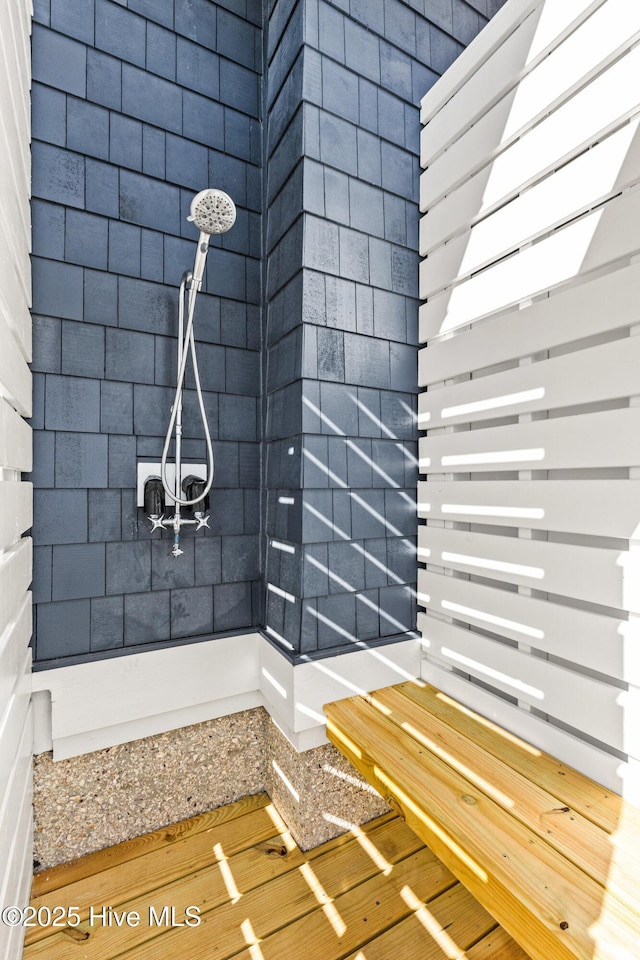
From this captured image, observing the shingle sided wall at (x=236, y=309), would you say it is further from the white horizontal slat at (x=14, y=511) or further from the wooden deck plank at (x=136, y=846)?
the wooden deck plank at (x=136, y=846)

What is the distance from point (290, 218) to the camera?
1685 mm

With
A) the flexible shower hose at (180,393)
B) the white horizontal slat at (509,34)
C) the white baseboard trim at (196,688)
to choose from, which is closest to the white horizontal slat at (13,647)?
the white baseboard trim at (196,688)

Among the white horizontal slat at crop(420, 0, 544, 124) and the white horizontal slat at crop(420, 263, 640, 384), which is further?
the white horizontal slat at crop(420, 0, 544, 124)

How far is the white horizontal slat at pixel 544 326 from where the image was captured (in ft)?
3.93

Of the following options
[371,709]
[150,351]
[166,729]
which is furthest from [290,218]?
[166,729]

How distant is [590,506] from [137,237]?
5.52ft

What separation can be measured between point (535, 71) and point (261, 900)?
102 inches

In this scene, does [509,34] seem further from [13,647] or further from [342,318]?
[13,647]

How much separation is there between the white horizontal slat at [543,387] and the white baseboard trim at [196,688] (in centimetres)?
88

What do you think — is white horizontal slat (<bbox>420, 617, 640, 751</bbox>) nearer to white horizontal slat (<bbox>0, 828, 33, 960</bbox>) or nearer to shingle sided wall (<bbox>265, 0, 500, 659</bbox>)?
shingle sided wall (<bbox>265, 0, 500, 659</bbox>)

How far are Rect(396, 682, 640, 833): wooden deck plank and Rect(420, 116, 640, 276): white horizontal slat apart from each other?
1.48 m

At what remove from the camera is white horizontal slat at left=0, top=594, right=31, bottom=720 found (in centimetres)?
99

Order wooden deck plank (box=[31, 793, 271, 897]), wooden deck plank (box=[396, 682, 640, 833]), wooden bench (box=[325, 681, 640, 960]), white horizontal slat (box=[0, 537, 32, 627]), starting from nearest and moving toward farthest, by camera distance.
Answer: wooden bench (box=[325, 681, 640, 960]), white horizontal slat (box=[0, 537, 32, 627]), wooden deck plank (box=[396, 682, 640, 833]), wooden deck plank (box=[31, 793, 271, 897])

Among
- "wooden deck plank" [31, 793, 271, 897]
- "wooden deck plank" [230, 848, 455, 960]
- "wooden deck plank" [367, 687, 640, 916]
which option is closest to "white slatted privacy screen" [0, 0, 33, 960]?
"wooden deck plank" [31, 793, 271, 897]
